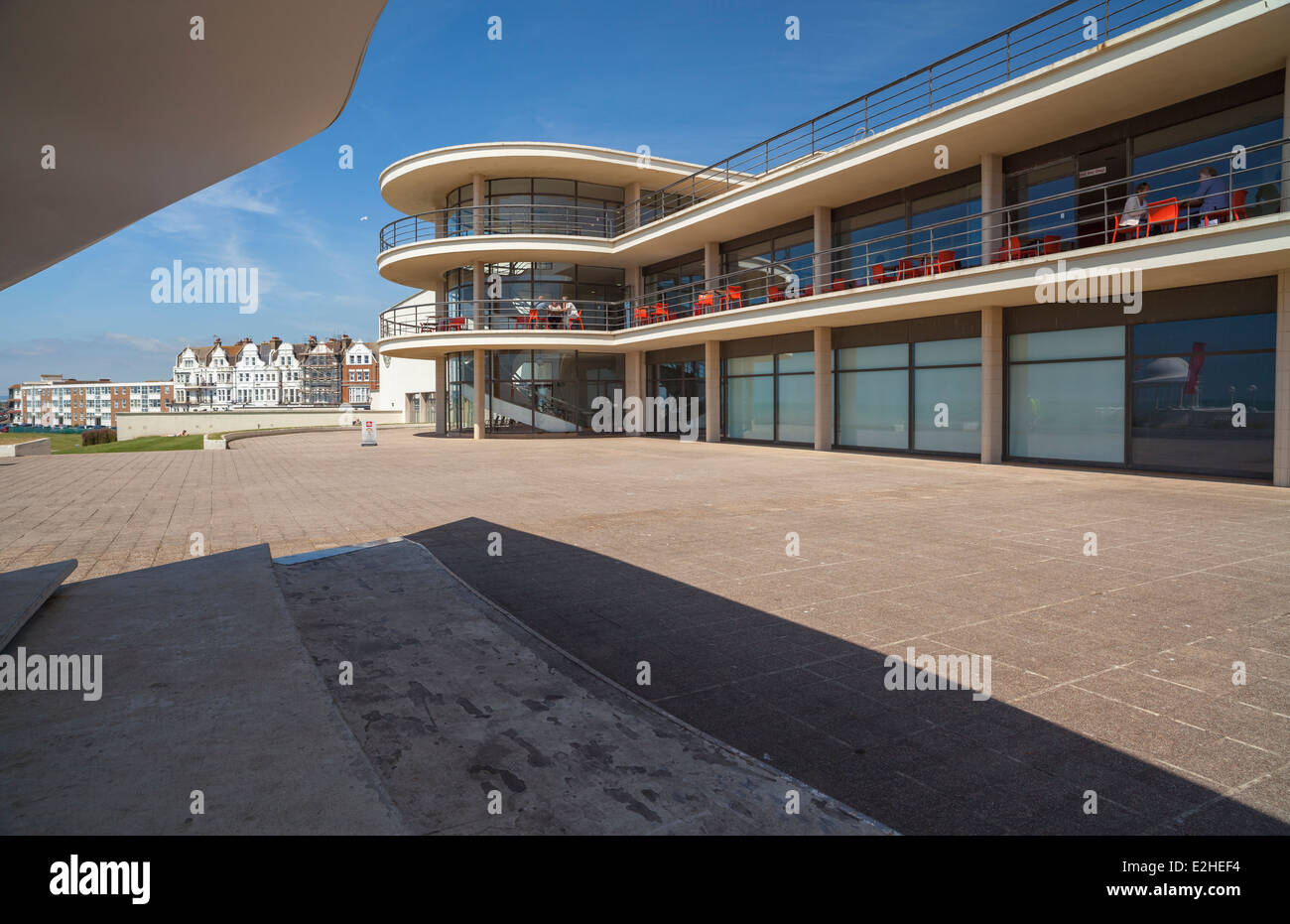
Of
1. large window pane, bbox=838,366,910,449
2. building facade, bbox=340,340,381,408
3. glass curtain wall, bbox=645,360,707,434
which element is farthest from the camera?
building facade, bbox=340,340,381,408

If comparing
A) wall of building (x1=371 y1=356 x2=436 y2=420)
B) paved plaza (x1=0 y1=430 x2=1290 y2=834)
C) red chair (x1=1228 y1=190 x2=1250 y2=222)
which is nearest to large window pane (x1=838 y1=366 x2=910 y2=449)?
paved plaza (x1=0 y1=430 x2=1290 y2=834)

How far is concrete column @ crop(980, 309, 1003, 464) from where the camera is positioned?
59.2ft

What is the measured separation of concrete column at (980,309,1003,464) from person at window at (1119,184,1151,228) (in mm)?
3755

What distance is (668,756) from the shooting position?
3.37m

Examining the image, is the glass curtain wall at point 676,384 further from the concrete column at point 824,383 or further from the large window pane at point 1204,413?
the large window pane at point 1204,413

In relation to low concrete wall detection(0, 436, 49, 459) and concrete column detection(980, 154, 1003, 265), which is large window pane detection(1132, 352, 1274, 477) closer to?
concrete column detection(980, 154, 1003, 265)

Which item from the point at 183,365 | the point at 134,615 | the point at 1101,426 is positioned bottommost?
the point at 134,615

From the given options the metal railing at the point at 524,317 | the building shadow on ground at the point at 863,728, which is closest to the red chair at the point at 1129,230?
the building shadow on ground at the point at 863,728

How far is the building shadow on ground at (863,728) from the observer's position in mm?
2990

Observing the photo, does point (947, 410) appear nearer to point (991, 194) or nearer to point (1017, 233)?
point (1017, 233)
